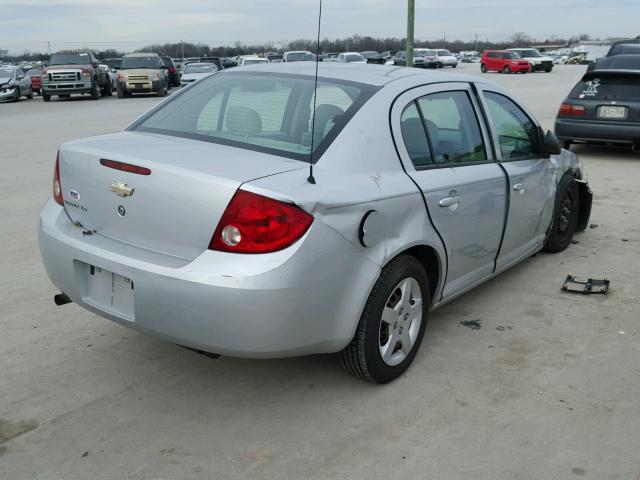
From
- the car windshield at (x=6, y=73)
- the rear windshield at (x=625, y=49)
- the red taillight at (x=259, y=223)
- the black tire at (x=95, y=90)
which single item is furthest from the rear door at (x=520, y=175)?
the car windshield at (x=6, y=73)

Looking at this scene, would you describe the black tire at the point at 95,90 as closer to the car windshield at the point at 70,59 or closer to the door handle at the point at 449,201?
the car windshield at the point at 70,59

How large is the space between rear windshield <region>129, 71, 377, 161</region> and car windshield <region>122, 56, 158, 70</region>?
986 inches

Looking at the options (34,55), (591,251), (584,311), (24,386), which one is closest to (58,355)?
(24,386)

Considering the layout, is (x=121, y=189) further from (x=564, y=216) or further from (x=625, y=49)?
(x=625, y=49)

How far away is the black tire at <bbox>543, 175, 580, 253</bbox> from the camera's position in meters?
5.42

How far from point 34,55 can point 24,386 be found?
7658 cm

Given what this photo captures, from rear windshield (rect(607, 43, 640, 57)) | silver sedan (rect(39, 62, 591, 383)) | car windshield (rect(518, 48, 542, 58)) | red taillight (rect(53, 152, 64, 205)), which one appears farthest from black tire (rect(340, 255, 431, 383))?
car windshield (rect(518, 48, 542, 58))

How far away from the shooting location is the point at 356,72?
384 cm

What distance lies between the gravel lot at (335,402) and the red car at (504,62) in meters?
42.1

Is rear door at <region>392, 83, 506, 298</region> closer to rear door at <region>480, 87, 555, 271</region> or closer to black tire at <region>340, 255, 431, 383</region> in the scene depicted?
rear door at <region>480, 87, 555, 271</region>

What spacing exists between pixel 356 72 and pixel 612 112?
26.0 ft

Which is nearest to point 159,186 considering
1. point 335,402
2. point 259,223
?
point 259,223

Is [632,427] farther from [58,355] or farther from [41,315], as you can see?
[41,315]

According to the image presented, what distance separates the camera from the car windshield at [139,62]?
2769 cm
